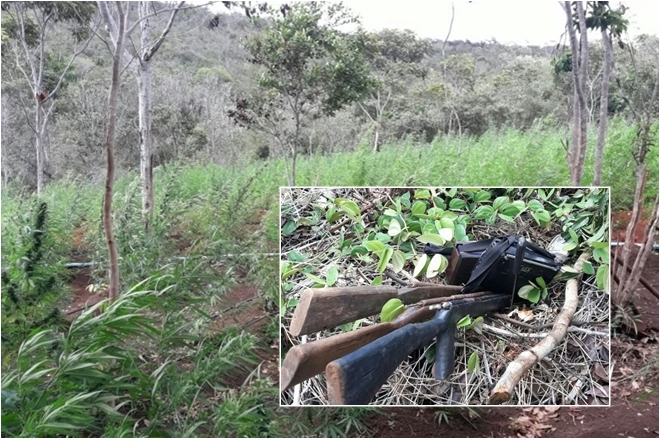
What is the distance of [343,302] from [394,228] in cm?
39

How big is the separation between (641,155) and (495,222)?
107 centimetres

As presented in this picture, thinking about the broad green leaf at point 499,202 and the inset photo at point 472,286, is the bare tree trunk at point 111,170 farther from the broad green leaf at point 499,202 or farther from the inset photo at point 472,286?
the broad green leaf at point 499,202

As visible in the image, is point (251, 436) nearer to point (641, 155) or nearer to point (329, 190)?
point (329, 190)

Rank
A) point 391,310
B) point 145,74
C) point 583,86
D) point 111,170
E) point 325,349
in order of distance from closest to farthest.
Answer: point 325,349
point 391,310
point 111,170
point 583,86
point 145,74

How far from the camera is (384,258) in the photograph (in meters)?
2.63

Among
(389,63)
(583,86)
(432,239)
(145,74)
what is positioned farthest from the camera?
(145,74)

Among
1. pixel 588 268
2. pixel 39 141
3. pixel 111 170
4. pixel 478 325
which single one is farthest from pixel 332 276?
pixel 39 141

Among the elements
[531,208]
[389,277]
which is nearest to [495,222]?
[531,208]

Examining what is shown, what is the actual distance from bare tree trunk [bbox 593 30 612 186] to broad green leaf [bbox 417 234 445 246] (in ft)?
3.45

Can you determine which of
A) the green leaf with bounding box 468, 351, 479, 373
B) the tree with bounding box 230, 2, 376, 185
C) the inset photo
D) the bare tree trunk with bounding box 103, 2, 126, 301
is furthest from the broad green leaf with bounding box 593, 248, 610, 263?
the bare tree trunk with bounding box 103, 2, 126, 301

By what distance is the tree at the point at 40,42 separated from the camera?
3484 mm

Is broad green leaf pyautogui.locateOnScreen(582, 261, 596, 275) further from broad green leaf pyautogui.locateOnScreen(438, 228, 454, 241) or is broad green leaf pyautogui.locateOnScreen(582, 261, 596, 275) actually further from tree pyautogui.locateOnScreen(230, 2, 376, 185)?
tree pyautogui.locateOnScreen(230, 2, 376, 185)

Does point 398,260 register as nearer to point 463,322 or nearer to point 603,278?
point 463,322

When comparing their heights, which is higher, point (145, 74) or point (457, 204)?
point (145, 74)
